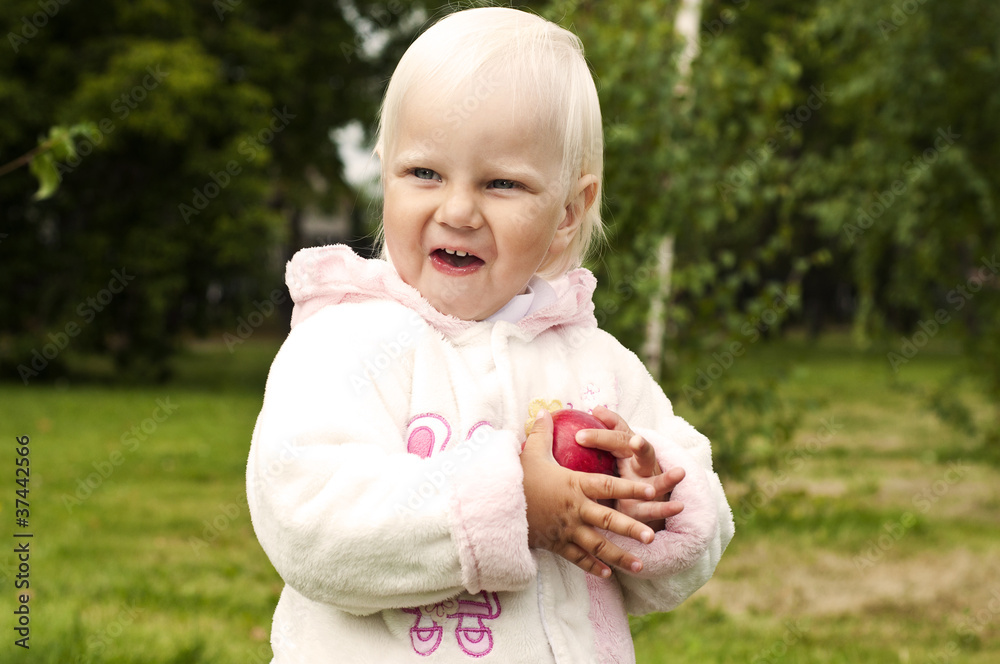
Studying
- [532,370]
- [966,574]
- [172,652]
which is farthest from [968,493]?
[532,370]

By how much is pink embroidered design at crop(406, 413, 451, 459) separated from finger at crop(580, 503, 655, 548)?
0.29m

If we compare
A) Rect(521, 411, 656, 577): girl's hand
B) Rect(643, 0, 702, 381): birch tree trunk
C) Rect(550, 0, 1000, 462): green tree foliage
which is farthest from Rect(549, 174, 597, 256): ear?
Rect(643, 0, 702, 381): birch tree trunk

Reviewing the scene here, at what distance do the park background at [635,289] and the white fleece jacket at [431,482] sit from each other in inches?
31.9

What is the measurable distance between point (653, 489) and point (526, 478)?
0.21m

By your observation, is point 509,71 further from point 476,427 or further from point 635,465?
point 635,465

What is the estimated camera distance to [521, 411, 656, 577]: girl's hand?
5.65ft

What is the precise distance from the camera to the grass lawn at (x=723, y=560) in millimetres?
4410

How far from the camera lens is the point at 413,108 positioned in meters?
1.93

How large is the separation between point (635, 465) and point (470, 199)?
56 cm

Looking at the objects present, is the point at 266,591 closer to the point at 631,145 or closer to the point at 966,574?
the point at 631,145

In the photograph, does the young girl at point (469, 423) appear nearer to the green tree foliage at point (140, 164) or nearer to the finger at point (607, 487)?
the finger at point (607, 487)

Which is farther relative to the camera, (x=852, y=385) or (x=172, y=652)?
(x=852, y=385)

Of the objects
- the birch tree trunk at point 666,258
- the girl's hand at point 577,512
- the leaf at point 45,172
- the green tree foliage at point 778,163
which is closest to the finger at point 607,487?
the girl's hand at point 577,512

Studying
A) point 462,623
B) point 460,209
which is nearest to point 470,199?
point 460,209
